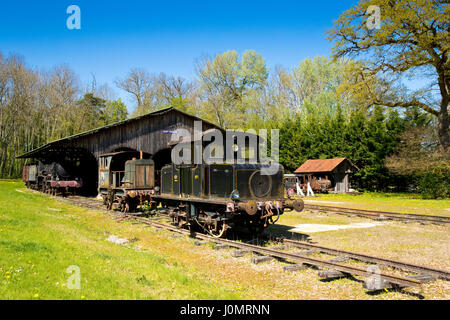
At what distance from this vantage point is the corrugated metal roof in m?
34.5

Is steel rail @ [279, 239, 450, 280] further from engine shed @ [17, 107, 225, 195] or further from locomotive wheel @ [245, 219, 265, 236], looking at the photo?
engine shed @ [17, 107, 225, 195]

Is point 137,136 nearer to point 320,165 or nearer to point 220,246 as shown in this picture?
point 320,165

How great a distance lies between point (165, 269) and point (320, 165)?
31413 mm

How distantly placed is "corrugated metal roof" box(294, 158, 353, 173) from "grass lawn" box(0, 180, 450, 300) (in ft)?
76.5

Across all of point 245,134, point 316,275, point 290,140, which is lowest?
point 316,275

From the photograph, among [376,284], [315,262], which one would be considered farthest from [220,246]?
[376,284]

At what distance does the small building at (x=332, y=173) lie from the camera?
34.7 m

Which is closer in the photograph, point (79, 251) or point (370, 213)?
point (79, 251)

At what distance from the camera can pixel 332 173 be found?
3478 centimetres

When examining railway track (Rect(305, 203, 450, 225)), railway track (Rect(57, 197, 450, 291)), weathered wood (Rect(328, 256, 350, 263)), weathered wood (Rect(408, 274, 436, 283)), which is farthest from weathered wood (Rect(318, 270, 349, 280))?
railway track (Rect(305, 203, 450, 225))

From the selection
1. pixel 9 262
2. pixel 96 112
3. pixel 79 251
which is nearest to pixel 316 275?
pixel 79 251
